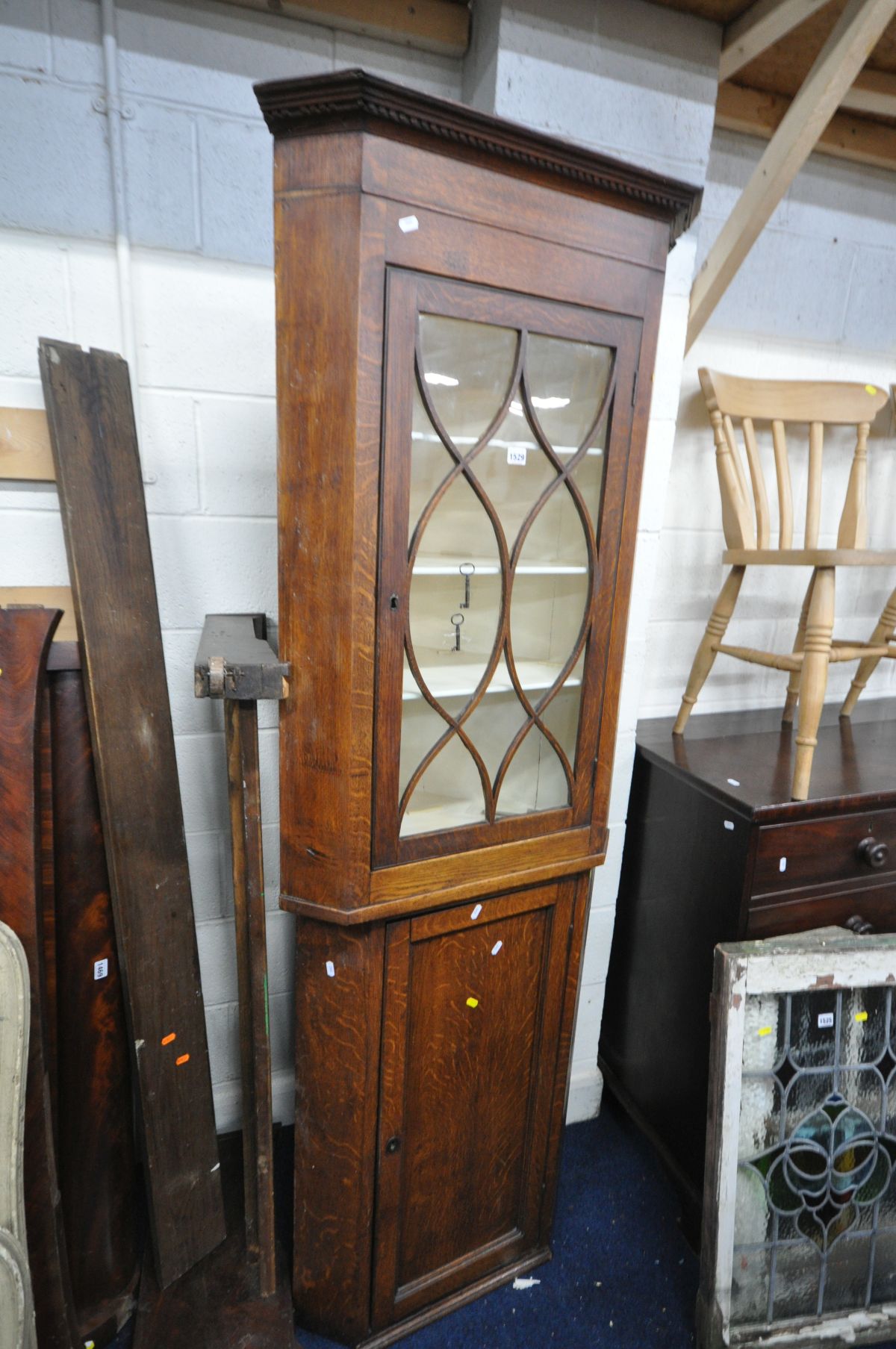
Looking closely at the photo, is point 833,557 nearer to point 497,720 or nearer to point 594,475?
point 594,475

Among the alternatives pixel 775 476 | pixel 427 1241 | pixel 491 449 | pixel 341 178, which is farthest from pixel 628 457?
pixel 427 1241

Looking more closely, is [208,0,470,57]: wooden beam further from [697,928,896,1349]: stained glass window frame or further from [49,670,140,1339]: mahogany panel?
[697,928,896,1349]: stained glass window frame

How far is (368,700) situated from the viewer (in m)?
0.94

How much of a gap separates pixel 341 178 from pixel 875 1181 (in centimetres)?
181

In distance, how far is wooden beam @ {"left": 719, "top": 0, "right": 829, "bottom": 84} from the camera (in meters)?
1.13

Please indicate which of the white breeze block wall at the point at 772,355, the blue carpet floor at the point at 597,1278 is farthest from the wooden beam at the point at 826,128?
the blue carpet floor at the point at 597,1278

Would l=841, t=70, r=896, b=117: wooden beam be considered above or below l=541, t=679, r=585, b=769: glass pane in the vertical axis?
above

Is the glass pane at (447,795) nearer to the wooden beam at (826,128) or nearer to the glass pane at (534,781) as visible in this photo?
the glass pane at (534,781)

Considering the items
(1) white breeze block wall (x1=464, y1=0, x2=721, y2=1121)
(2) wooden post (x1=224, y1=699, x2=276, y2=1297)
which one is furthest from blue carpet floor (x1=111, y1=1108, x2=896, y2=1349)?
(1) white breeze block wall (x1=464, y1=0, x2=721, y2=1121)

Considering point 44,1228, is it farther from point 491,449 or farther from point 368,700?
point 491,449

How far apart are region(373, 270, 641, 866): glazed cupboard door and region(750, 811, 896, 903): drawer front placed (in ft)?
1.27

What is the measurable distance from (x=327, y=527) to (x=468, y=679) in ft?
1.02

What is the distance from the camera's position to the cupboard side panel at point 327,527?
84 centimetres

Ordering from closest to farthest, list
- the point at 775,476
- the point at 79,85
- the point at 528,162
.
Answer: the point at 528,162
the point at 79,85
the point at 775,476
